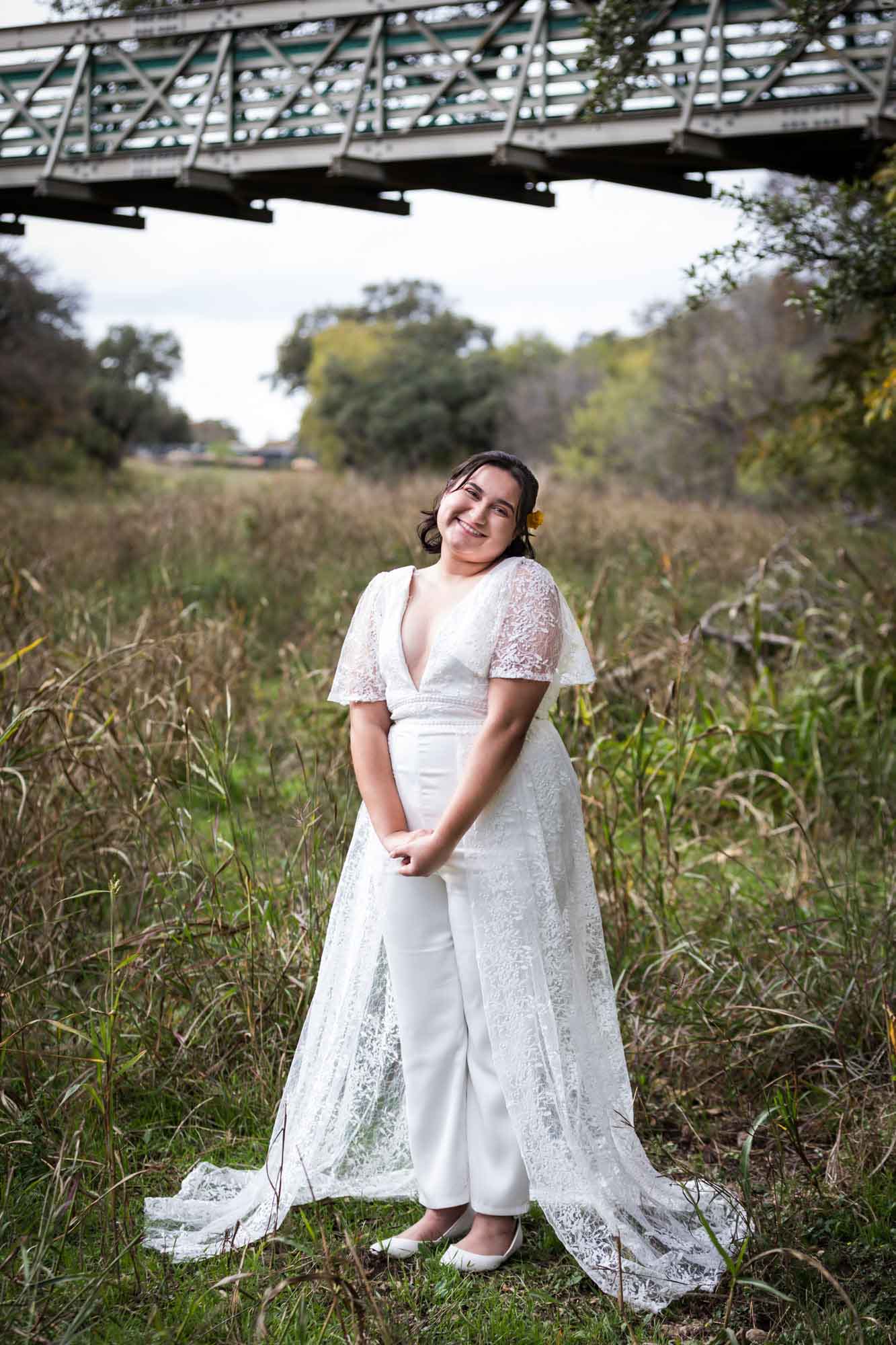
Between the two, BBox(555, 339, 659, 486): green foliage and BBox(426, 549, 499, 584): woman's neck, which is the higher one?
BBox(555, 339, 659, 486): green foliage

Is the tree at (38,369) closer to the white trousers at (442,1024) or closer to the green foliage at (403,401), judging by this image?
A: the green foliage at (403,401)

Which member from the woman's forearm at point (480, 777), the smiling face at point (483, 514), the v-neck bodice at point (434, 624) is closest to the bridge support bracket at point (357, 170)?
the smiling face at point (483, 514)

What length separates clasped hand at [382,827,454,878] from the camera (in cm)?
274

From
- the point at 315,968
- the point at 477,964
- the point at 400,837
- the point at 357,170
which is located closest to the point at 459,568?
the point at 400,837

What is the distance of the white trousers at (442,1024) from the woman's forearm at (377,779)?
23mm

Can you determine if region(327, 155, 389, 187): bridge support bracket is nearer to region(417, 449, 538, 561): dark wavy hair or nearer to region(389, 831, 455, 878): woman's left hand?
region(417, 449, 538, 561): dark wavy hair

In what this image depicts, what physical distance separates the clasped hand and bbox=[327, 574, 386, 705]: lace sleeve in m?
0.35

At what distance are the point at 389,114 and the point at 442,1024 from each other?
9.98 m

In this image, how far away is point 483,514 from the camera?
9.38 feet

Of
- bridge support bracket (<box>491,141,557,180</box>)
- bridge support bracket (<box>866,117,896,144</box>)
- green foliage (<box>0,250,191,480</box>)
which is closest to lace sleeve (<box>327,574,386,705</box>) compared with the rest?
bridge support bracket (<box>866,117,896,144</box>)

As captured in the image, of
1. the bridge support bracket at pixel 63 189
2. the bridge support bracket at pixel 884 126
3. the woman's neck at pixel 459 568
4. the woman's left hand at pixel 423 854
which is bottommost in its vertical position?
the woman's left hand at pixel 423 854

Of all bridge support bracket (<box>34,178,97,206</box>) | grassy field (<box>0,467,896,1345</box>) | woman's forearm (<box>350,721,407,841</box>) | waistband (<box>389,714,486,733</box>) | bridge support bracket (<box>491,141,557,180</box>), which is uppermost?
bridge support bracket (<box>34,178,97,206</box>)

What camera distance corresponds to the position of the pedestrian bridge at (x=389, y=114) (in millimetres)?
9141

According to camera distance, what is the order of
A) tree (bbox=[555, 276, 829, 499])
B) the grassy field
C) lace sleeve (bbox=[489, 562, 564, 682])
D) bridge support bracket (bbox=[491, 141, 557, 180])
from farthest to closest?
tree (bbox=[555, 276, 829, 499]) → bridge support bracket (bbox=[491, 141, 557, 180]) → lace sleeve (bbox=[489, 562, 564, 682]) → the grassy field
